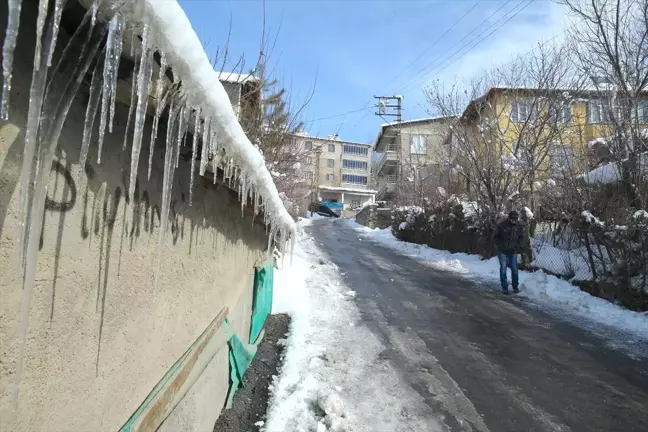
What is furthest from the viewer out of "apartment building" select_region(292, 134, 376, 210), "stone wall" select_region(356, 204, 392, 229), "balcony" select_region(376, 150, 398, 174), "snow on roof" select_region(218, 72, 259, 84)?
"apartment building" select_region(292, 134, 376, 210)

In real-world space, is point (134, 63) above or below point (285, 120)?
below

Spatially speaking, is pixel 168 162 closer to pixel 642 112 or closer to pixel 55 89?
pixel 55 89

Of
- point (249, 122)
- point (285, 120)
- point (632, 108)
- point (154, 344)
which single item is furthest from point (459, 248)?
point (154, 344)

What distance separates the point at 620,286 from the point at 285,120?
7424 mm

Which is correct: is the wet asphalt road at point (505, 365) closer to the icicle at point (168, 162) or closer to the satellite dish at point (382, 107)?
the icicle at point (168, 162)

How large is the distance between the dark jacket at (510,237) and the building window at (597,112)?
4030 mm

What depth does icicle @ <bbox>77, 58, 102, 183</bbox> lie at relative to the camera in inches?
53.3

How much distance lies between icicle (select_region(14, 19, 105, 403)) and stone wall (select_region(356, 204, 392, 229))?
31.0 m

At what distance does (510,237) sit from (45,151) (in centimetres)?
944

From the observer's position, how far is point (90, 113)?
1.42 meters

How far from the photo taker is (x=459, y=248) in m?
16.9

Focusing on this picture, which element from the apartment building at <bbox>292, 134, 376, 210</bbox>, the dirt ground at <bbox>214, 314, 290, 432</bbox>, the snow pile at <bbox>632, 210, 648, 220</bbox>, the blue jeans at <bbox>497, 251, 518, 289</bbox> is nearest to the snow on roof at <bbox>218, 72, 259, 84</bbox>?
the dirt ground at <bbox>214, 314, 290, 432</bbox>

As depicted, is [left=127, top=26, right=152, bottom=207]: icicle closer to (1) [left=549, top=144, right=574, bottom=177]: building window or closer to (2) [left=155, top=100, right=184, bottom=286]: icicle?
(2) [left=155, top=100, right=184, bottom=286]: icicle

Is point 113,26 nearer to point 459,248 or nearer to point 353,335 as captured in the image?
point 353,335
